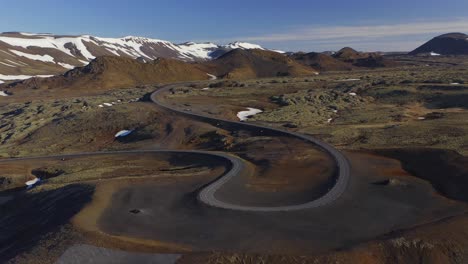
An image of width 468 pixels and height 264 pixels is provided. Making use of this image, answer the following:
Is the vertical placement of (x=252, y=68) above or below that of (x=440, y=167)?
below

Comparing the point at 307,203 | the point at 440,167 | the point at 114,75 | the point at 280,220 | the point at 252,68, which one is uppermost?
the point at 114,75

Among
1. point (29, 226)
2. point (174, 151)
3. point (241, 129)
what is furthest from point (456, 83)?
point (29, 226)

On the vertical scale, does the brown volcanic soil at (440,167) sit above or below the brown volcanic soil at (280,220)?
below

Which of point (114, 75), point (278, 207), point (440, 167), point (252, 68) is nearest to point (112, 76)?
point (114, 75)

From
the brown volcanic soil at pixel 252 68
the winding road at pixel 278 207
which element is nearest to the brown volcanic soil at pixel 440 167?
the winding road at pixel 278 207

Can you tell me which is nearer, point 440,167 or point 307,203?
point 307,203

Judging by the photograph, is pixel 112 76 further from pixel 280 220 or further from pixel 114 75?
pixel 280 220

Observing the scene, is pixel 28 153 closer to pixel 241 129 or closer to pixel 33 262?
pixel 241 129

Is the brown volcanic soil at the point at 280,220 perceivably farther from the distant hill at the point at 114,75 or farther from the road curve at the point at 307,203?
the distant hill at the point at 114,75
